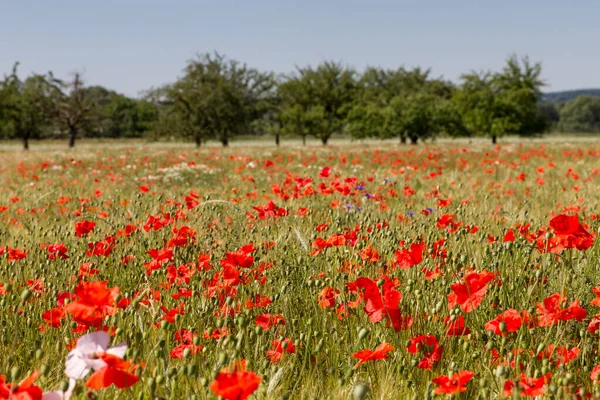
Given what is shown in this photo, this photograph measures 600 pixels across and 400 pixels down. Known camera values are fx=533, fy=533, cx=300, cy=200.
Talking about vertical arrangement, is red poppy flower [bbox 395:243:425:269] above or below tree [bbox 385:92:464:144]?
below

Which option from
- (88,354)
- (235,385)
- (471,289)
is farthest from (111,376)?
(471,289)

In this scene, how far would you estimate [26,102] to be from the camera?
145 ft

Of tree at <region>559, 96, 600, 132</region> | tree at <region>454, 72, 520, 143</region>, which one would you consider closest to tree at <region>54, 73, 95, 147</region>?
tree at <region>454, 72, 520, 143</region>

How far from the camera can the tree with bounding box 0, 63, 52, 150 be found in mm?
44062

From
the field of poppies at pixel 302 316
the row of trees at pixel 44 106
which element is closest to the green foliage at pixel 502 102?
the row of trees at pixel 44 106

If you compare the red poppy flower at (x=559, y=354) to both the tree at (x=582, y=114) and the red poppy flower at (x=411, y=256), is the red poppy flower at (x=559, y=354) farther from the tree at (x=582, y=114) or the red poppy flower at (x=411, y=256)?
the tree at (x=582, y=114)

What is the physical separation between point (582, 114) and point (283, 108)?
5355 inches

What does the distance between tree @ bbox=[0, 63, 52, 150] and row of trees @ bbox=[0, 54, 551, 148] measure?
0.08 meters

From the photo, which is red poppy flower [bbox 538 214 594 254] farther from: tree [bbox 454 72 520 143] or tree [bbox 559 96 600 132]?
tree [bbox 559 96 600 132]

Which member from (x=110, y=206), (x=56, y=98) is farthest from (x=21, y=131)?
(x=110, y=206)

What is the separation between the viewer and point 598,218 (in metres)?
4.02

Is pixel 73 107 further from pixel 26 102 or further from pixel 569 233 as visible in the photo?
pixel 569 233

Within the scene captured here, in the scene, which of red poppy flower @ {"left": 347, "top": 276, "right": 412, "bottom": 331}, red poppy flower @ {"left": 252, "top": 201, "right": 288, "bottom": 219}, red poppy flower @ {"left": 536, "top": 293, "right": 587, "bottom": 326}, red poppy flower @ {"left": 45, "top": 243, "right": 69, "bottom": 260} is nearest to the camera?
red poppy flower @ {"left": 536, "top": 293, "right": 587, "bottom": 326}

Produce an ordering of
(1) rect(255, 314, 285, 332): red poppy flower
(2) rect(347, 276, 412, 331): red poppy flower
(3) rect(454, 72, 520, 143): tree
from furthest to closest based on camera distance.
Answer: (3) rect(454, 72, 520, 143): tree
(1) rect(255, 314, 285, 332): red poppy flower
(2) rect(347, 276, 412, 331): red poppy flower
